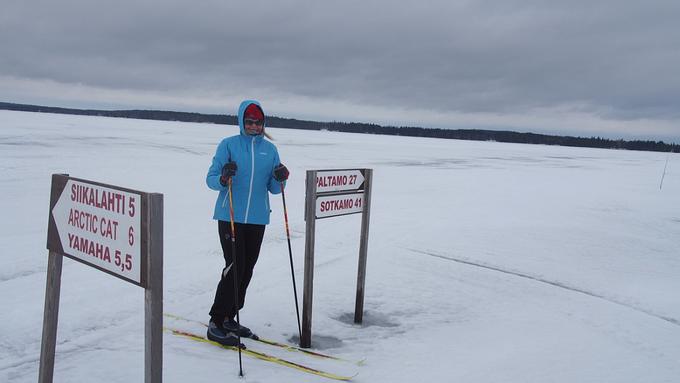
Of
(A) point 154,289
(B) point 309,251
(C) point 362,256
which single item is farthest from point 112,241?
(C) point 362,256

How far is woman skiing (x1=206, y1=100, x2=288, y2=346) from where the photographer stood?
3.48 metres

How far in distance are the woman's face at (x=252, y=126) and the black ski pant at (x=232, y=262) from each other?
0.68 meters

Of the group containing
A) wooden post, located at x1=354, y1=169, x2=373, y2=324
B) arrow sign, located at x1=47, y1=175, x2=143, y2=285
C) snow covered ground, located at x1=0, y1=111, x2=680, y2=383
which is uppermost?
arrow sign, located at x1=47, y1=175, x2=143, y2=285

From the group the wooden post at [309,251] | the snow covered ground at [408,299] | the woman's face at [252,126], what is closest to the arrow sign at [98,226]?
the snow covered ground at [408,299]

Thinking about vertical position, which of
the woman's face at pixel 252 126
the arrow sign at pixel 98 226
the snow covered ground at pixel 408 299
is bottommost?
the snow covered ground at pixel 408 299

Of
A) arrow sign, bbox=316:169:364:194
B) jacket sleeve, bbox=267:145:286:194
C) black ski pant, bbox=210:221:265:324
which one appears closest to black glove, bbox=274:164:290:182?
jacket sleeve, bbox=267:145:286:194

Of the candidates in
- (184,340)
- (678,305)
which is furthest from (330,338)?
(678,305)

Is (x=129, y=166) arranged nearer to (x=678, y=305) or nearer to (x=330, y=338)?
(x=330, y=338)

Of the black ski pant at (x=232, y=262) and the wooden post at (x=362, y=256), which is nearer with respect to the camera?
the black ski pant at (x=232, y=262)

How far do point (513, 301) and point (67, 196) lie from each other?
4270 millimetres

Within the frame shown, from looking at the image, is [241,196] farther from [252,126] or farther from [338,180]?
[338,180]

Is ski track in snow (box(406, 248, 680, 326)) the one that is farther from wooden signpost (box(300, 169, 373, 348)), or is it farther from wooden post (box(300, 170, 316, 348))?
wooden post (box(300, 170, 316, 348))

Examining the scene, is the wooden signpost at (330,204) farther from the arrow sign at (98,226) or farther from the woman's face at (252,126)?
the arrow sign at (98,226)

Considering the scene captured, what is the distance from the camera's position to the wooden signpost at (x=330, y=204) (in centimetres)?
366
